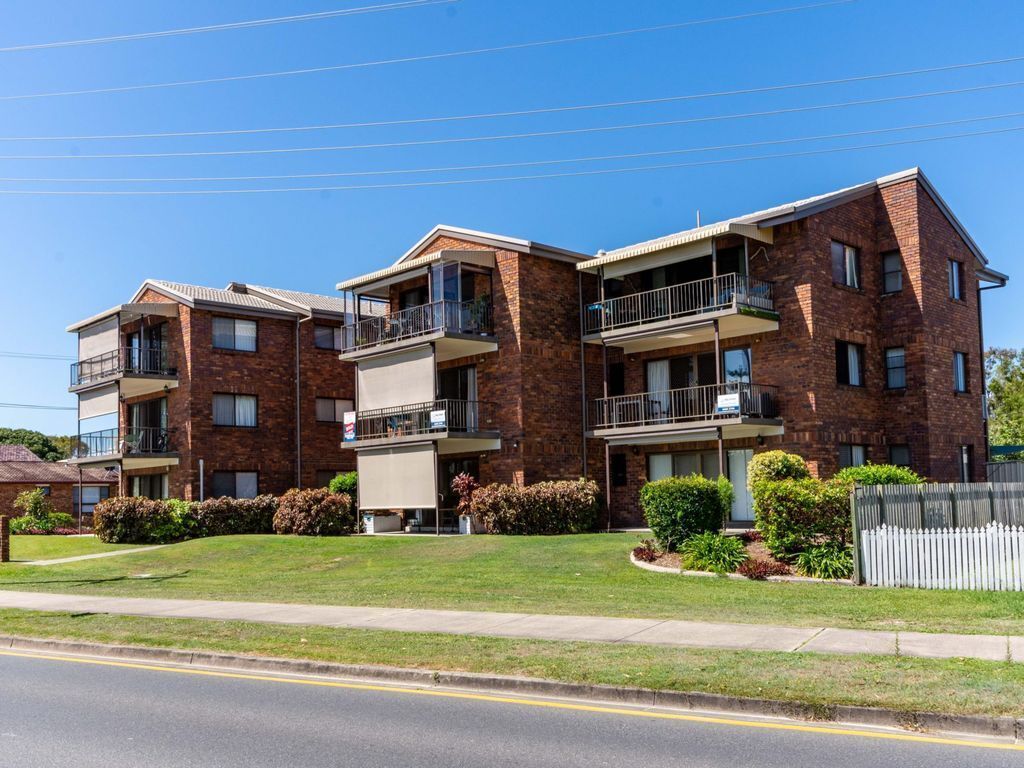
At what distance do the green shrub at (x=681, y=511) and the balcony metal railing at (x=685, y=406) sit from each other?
5881mm

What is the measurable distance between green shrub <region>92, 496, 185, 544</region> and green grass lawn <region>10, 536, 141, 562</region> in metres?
0.66

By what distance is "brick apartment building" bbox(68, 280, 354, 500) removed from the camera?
37.8 meters

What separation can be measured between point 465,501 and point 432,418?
266 centimetres

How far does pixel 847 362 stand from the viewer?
2894cm

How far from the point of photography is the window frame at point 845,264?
28.6 m

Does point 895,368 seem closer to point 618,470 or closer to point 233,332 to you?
point 618,470

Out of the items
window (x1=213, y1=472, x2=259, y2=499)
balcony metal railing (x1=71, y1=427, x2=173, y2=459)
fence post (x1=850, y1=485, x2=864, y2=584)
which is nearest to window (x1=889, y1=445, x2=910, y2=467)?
fence post (x1=850, y1=485, x2=864, y2=584)

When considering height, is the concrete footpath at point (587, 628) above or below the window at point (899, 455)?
below

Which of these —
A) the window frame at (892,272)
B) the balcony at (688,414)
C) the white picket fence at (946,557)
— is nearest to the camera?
the white picket fence at (946,557)

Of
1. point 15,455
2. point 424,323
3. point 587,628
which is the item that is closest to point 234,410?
point 424,323

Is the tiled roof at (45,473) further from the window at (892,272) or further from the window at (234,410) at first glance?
the window at (892,272)

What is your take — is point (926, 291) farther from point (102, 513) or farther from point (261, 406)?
point (102, 513)

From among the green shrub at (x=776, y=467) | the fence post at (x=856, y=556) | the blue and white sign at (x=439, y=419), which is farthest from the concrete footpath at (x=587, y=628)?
the blue and white sign at (x=439, y=419)

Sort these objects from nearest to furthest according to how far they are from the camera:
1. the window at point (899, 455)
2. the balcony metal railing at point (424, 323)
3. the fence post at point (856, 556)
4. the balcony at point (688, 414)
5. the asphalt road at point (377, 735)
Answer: the asphalt road at point (377, 735)
the fence post at point (856, 556)
the balcony at point (688, 414)
the window at point (899, 455)
the balcony metal railing at point (424, 323)
